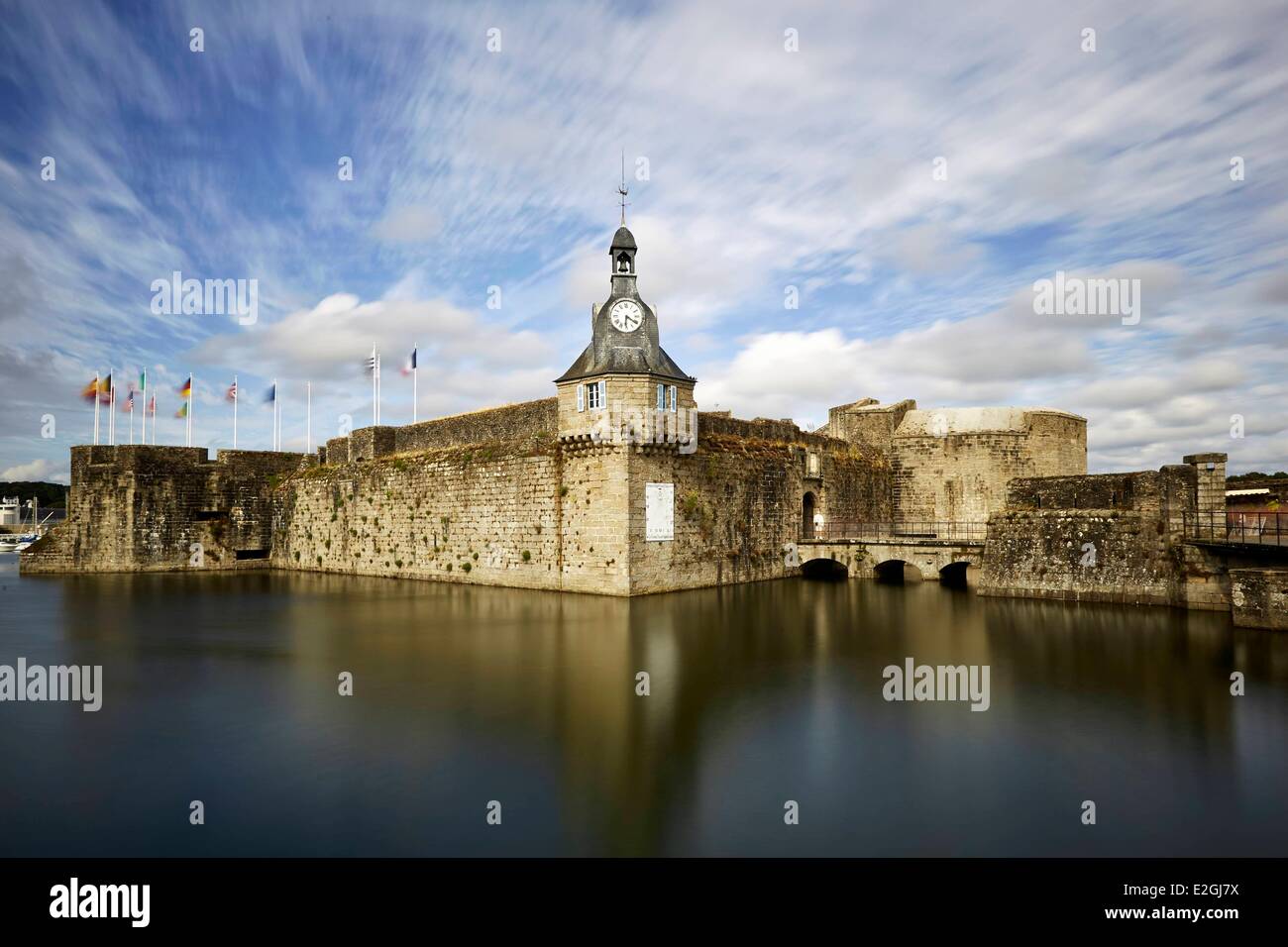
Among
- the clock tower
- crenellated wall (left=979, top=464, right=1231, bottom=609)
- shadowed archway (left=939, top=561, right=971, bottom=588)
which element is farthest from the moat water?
shadowed archway (left=939, top=561, right=971, bottom=588)

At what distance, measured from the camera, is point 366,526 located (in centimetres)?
2770

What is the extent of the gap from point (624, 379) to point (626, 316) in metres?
1.89

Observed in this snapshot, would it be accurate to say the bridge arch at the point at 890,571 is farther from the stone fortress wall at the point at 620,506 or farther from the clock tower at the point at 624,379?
the clock tower at the point at 624,379

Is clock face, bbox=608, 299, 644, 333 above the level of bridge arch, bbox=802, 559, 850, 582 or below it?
above

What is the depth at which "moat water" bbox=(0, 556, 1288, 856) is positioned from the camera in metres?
6.08

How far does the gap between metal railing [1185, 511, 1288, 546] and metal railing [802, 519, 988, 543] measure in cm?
741

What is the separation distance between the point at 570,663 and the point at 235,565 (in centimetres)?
2496

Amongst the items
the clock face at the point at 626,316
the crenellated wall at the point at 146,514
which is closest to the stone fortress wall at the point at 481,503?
the crenellated wall at the point at 146,514

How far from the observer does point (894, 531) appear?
102 feet

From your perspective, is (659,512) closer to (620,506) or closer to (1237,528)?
(620,506)

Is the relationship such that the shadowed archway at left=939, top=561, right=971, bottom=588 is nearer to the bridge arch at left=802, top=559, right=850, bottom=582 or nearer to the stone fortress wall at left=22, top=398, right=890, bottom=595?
the bridge arch at left=802, top=559, right=850, bottom=582

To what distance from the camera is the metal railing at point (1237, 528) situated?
16.2 meters

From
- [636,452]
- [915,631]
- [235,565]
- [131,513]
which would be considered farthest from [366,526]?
[915,631]
